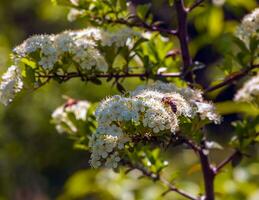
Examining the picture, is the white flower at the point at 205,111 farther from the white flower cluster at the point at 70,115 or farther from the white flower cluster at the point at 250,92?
the white flower cluster at the point at 70,115

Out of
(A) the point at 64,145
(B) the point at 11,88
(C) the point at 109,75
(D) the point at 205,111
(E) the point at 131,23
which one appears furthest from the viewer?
(A) the point at 64,145

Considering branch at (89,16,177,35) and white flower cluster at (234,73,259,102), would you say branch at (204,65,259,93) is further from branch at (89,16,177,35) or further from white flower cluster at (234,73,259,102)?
branch at (89,16,177,35)

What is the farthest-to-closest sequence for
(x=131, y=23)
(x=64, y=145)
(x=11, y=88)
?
(x=64, y=145)
(x=131, y=23)
(x=11, y=88)

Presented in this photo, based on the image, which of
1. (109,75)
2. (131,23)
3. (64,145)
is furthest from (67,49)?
(64,145)

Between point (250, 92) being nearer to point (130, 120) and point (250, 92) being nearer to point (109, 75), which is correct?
point (109, 75)

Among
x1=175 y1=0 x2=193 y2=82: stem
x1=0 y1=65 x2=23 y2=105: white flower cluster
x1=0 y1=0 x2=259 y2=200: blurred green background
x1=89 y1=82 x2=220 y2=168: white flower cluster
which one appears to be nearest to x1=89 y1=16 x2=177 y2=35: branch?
x1=175 y1=0 x2=193 y2=82: stem

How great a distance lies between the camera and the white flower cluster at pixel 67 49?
6.11ft

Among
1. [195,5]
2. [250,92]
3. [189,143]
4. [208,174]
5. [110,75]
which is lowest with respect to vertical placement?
[208,174]

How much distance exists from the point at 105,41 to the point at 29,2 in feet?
21.0

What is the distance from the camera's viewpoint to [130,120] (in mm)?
1528

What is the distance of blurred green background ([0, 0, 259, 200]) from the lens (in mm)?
2840

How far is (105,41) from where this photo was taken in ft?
6.48

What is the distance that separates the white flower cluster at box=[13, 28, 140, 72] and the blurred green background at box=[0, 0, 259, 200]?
0.14 metres

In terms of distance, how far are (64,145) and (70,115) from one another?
3.94 metres
